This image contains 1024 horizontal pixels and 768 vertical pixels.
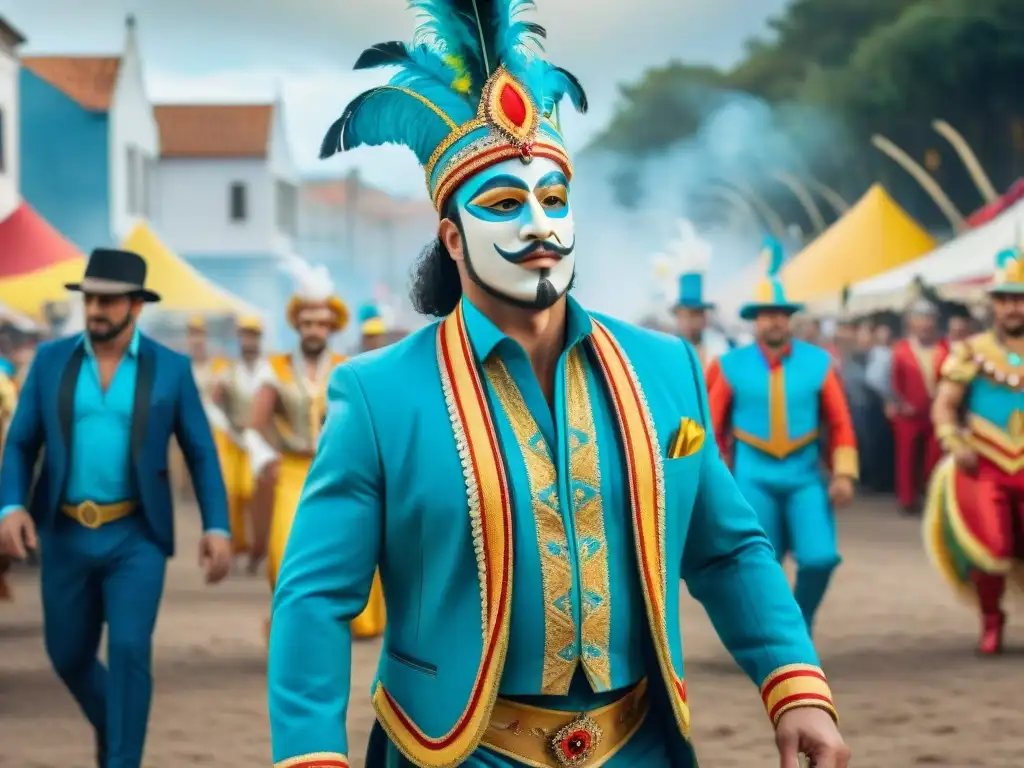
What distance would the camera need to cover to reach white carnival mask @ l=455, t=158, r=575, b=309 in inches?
134

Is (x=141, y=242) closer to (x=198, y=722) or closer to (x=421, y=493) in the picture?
(x=198, y=722)

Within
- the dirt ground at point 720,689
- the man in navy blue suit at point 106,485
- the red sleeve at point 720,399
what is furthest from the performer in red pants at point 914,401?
the man in navy blue suit at point 106,485

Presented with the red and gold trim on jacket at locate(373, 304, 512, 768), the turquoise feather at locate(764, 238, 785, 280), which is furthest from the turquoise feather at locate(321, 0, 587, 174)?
the turquoise feather at locate(764, 238, 785, 280)

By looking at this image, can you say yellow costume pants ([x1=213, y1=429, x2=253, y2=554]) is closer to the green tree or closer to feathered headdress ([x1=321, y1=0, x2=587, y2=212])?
feathered headdress ([x1=321, y1=0, x2=587, y2=212])

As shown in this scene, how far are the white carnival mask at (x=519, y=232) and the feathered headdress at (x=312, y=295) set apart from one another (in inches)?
278

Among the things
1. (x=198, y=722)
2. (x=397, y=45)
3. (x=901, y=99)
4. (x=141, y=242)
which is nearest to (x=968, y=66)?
(x=901, y=99)

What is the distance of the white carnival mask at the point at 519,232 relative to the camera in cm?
339

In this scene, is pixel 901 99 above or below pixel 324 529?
above

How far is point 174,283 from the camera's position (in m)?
26.7

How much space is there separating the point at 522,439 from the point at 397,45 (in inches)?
32.0

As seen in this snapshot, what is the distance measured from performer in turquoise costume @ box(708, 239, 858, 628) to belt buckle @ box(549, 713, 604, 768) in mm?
6214

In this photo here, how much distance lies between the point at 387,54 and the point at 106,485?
3645 mm

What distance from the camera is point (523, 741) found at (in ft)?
10.7

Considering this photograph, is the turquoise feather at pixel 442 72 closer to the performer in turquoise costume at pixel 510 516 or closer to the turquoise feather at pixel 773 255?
the performer in turquoise costume at pixel 510 516
